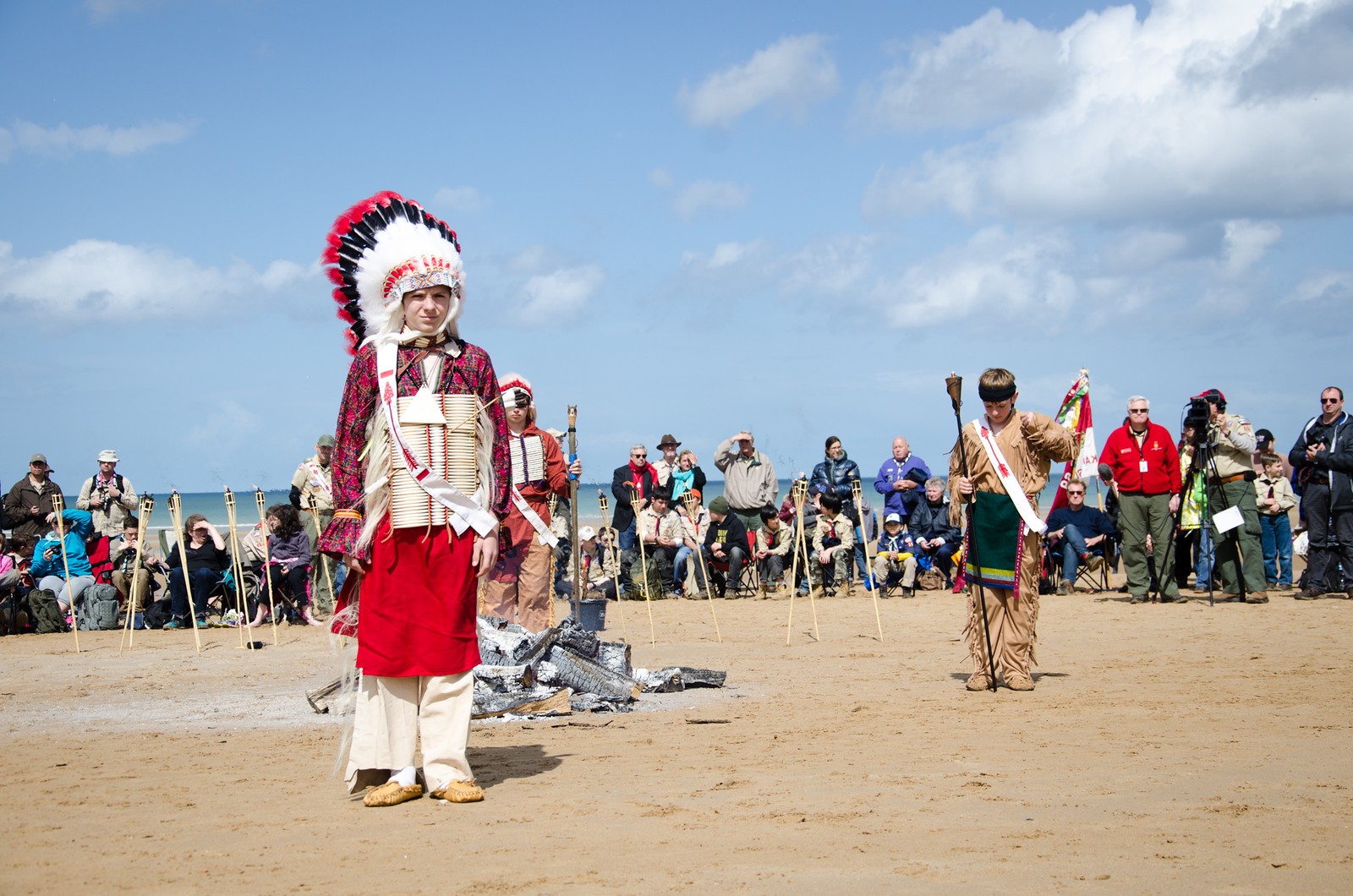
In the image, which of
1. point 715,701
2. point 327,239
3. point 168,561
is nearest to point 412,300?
point 327,239

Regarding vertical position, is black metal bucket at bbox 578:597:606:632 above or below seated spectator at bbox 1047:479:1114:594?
below

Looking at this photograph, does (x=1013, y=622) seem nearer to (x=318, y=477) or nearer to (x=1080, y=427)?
Result: (x=1080, y=427)

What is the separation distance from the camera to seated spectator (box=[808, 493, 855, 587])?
1433 cm

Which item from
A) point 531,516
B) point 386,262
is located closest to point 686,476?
point 531,516

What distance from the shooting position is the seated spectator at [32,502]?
42.9ft

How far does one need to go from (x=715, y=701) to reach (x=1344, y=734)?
10.9 ft

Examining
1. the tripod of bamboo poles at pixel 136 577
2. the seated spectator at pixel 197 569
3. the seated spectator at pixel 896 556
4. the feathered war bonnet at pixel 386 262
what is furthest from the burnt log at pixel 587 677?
the seated spectator at pixel 896 556

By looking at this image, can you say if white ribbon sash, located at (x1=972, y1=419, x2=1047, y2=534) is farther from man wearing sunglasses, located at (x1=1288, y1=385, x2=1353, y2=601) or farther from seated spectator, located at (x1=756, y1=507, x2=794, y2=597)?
seated spectator, located at (x1=756, y1=507, x2=794, y2=597)

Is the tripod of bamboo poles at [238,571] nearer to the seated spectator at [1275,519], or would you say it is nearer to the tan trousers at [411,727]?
the tan trousers at [411,727]

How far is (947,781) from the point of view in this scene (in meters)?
4.78

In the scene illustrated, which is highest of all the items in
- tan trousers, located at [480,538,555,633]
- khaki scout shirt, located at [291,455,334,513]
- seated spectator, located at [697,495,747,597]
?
khaki scout shirt, located at [291,455,334,513]

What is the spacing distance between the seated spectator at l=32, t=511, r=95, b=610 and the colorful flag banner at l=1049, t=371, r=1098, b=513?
34.1 ft

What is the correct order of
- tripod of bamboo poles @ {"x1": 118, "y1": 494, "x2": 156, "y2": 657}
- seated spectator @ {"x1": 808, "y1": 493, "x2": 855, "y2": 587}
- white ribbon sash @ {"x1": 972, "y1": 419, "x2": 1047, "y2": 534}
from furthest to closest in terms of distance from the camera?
seated spectator @ {"x1": 808, "y1": 493, "x2": 855, "y2": 587}
tripod of bamboo poles @ {"x1": 118, "y1": 494, "x2": 156, "y2": 657}
white ribbon sash @ {"x1": 972, "y1": 419, "x2": 1047, "y2": 534}

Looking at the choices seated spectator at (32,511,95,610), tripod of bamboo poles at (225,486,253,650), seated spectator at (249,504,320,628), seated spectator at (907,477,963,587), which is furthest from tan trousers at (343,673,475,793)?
seated spectator at (907,477,963,587)
